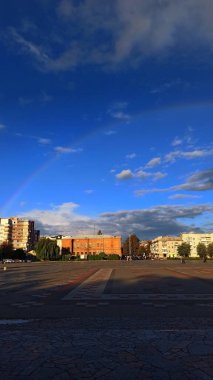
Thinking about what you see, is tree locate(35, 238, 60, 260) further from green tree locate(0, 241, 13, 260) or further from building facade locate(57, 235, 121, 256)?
building facade locate(57, 235, 121, 256)

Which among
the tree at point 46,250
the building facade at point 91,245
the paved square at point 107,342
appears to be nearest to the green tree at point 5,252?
the tree at point 46,250

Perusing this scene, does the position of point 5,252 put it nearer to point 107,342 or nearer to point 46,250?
point 46,250

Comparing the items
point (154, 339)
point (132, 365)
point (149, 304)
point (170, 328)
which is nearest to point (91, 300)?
point (149, 304)

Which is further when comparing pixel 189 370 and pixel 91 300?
pixel 91 300

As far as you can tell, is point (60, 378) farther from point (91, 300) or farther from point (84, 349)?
point (91, 300)

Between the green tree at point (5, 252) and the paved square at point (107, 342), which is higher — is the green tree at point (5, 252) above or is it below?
above

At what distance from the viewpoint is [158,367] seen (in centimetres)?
512

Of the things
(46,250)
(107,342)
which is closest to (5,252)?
(46,250)

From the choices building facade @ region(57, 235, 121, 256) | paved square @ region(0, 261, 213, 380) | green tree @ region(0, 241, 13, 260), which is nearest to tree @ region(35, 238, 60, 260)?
green tree @ region(0, 241, 13, 260)

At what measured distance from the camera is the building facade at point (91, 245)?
175 m

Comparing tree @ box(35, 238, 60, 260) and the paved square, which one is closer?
the paved square

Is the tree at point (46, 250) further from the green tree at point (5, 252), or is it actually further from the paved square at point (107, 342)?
the paved square at point (107, 342)

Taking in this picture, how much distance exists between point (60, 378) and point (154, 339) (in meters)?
2.43

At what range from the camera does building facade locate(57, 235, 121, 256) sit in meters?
175
